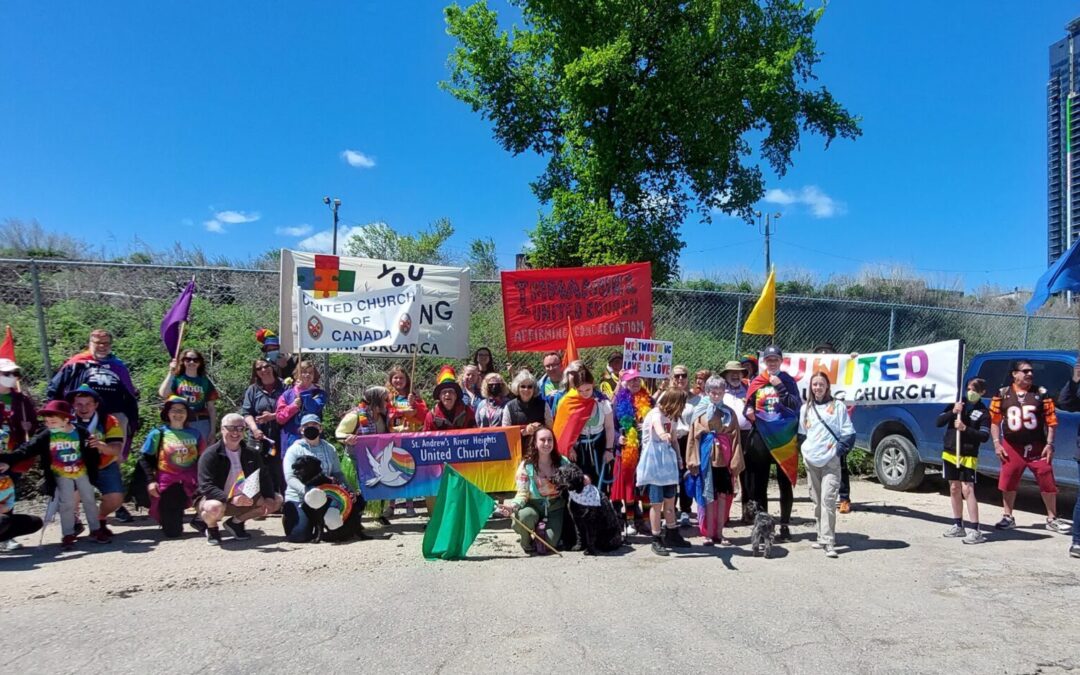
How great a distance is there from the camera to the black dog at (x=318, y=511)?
245 inches

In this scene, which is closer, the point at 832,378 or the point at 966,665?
the point at 966,665

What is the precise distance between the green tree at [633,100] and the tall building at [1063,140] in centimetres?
553

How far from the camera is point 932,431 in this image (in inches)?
337

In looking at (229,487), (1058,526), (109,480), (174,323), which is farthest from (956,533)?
(174,323)

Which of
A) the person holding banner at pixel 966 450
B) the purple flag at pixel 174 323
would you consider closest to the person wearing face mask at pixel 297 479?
the purple flag at pixel 174 323

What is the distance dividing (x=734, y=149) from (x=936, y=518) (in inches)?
490

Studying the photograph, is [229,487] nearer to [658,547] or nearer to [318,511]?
[318,511]

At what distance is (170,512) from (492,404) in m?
3.20

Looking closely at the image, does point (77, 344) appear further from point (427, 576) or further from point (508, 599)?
point (508, 599)

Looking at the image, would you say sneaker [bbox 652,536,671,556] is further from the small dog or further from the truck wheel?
the truck wheel

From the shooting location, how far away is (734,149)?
58.2 ft

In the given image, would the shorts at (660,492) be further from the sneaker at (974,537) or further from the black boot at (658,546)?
the sneaker at (974,537)

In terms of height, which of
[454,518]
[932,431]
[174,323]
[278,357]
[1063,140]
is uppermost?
[1063,140]

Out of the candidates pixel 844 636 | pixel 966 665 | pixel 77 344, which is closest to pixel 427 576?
pixel 844 636
